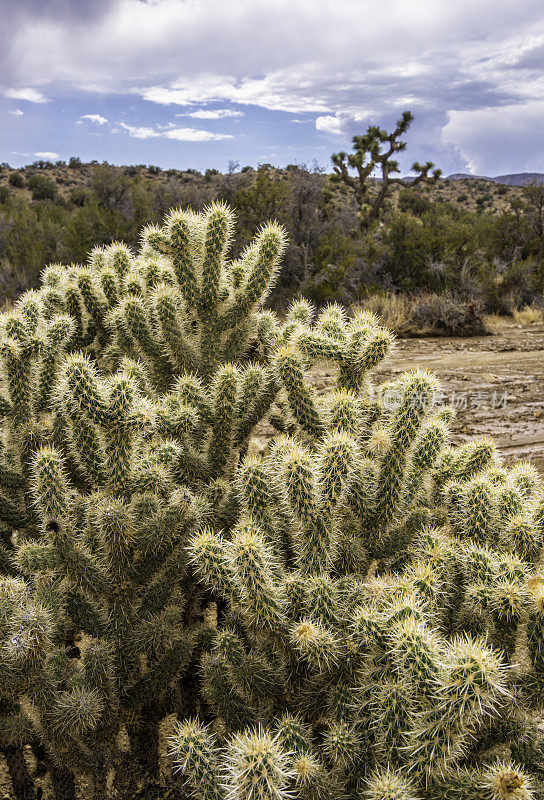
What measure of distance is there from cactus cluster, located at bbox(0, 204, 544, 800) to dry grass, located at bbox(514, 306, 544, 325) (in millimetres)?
9524

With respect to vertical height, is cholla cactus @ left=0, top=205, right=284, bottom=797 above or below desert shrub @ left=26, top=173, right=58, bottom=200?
below

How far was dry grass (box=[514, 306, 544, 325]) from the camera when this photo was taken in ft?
39.4

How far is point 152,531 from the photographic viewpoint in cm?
256

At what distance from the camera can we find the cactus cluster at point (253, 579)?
1822 millimetres

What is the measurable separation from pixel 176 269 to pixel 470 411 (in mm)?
4280

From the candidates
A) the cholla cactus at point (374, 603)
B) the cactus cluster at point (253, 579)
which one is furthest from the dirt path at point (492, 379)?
the cholla cactus at point (374, 603)

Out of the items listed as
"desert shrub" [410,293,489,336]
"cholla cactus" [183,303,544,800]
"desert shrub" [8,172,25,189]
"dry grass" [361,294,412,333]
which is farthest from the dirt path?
"desert shrub" [8,172,25,189]

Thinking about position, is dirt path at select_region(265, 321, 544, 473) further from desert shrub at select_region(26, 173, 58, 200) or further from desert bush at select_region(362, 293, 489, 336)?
desert shrub at select_region(26, 173, 58, 200)

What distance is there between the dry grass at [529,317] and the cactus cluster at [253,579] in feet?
31.2

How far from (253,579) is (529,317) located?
11881 mm

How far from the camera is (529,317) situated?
474 inches

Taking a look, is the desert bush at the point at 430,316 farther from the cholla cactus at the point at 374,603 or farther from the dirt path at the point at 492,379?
the cholla cactus at the point at 374,603

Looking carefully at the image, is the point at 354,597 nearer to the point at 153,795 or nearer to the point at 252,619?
the point at 252,619

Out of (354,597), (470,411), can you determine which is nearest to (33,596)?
(354,597)
